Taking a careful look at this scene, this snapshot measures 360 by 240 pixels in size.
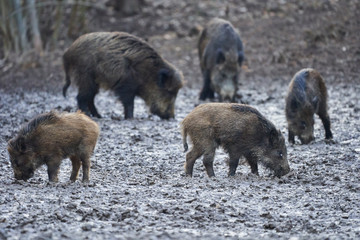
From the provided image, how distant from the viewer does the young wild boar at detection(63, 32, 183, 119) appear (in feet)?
37.0

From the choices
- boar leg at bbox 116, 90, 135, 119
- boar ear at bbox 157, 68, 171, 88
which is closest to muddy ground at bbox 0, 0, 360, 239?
boar leg at bbox 116, 90, 135, 119

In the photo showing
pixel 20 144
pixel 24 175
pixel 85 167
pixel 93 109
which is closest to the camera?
pixel 20 144

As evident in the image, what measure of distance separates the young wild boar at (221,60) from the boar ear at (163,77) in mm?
2136

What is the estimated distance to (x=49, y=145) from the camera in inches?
270

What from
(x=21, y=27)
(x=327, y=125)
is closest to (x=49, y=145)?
(x=327, y=125)

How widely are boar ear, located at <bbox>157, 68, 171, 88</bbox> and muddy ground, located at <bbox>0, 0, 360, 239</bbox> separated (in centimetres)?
Answer: 68

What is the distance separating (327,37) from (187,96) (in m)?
4.81

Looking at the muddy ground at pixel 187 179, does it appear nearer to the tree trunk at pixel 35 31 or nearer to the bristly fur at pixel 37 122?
the bristly fur at pixel 37 122

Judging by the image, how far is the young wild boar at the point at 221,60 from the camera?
13664 mm

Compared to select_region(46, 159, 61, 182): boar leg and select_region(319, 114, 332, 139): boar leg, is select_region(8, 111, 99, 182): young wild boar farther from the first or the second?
select_region(319, 114, 332, 139): boar leg

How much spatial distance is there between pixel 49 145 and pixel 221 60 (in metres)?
7.52

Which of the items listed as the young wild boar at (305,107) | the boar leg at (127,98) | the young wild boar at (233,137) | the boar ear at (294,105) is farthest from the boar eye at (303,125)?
the boar leg at (127,98)

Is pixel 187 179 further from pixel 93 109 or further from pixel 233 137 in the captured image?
pixel 93 109

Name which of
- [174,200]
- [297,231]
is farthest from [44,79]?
[297,231]
